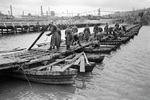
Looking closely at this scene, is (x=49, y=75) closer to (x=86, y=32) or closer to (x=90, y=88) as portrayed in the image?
(x=90, y=88)

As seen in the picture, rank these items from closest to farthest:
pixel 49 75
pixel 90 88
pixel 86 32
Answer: pixel 49 75 → pixel 90 88 → pixel 86 32

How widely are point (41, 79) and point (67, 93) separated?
1.49m

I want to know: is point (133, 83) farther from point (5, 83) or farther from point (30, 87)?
point (5, 83)

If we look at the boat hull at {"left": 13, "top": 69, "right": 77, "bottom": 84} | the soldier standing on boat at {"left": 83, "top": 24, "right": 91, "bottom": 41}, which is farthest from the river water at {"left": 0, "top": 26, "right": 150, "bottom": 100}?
the soldier standing on boat at {"left": 83, "top": 24, "right": 91, "bottom": 41}

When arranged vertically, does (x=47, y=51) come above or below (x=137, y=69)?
above

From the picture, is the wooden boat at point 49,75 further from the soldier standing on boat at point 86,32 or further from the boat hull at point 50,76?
the soldier standing on boat at point 86,32

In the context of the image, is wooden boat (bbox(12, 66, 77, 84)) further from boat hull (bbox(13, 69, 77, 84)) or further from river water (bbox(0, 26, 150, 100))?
river water (bbox(0, 26, 150, 100))

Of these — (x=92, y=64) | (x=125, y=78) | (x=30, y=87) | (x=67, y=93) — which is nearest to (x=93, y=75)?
(x=92, y=64)

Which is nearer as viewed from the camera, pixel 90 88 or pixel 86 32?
pixel 90 88

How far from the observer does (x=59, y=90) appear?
310 inches

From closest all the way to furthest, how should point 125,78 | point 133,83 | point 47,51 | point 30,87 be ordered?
point 30,87 → point 133,83 → point 125,78 → point 47,51

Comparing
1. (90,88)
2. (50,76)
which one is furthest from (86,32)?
(50,76)

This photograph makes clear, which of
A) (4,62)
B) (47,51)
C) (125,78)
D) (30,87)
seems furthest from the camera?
(47,51)

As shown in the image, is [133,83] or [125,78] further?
[125,78]
